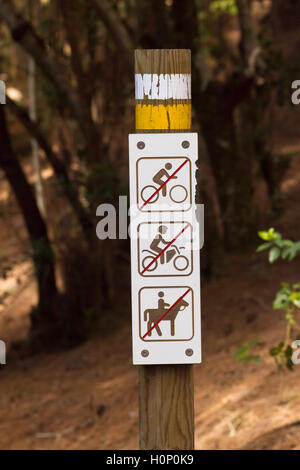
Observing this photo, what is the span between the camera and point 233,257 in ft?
30.7

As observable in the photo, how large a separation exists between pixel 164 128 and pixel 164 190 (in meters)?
0.25

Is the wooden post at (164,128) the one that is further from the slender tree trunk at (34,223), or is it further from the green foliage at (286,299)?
the slender tree trunk at (34,223)

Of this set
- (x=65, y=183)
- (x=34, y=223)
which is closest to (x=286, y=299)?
(x=65, y=183)

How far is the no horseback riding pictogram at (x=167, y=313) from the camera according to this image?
2.62m

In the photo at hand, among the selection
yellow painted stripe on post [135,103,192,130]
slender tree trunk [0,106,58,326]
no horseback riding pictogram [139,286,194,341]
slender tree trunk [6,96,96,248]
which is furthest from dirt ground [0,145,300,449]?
yellow painted stripe on post [135,103,192,130]

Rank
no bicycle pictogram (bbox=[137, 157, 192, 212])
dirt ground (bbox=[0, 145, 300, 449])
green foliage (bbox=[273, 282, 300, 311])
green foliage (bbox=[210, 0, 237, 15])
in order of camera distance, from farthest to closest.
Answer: green foliage (bbox=[210, 0, 237, 15]), dirt ground (bbox=[0, 145, 300, 449]), green foliage (bbox=[273, 282, 300, 311]), no bicycle pictogram (bbox=[137, 157, 192, 212])

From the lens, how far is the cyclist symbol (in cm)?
260

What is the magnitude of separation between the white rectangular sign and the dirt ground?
77.8 inches

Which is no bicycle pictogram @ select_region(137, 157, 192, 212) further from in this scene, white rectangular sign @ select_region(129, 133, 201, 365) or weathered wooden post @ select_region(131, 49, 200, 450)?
weathered wooden post @ select_region(131, 49, 200, 450)

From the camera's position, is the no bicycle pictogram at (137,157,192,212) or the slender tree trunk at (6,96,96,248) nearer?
the no bicycle pictogram at (137,157,192,212)

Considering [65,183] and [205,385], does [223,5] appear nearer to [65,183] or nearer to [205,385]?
[65,183]

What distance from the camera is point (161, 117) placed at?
267cm

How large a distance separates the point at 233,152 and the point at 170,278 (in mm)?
6689
